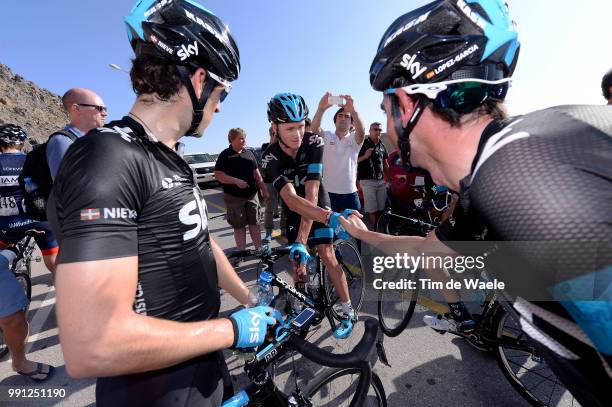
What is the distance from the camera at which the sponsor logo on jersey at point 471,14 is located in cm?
126

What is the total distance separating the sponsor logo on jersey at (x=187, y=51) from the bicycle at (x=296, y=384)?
5.53 feet

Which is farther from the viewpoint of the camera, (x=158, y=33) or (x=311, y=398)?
(x=311, y=398)

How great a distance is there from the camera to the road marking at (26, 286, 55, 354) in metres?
3.88

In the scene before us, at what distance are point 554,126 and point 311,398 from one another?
85.4 inches

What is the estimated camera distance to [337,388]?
2158mm

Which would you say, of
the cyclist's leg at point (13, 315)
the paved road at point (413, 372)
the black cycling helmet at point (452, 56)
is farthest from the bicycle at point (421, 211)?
the cyclist's leg at point (13, 315)

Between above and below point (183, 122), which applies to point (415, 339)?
below

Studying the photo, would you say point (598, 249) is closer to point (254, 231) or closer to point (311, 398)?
point (311, 398)

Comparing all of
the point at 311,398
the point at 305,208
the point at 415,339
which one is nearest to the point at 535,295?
the point at 311,398

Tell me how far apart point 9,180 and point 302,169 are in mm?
3865

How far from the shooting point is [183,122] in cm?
146

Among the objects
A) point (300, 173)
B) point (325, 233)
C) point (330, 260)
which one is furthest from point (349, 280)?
point (300, 173)

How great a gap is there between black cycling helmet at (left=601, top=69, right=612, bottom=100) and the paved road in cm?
410

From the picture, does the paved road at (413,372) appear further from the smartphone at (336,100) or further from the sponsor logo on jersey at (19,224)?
the smartphone at (336,100)
